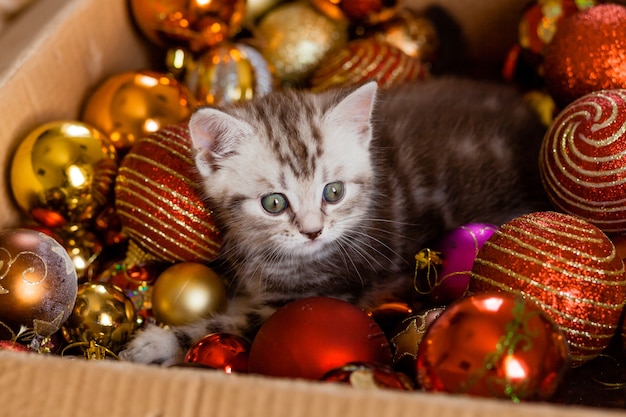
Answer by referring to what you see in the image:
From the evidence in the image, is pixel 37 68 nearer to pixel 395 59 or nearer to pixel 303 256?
pixel 303 256

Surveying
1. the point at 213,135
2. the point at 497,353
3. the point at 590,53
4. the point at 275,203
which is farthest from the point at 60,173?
the point at 590,53

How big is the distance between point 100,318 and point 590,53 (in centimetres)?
108

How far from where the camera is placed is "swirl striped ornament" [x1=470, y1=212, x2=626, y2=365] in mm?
958

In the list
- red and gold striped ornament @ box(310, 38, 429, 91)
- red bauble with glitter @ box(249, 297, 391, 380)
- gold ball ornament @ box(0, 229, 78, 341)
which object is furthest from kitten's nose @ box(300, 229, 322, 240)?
red and gold striped ornament @ box(310, 38, 429, 91)

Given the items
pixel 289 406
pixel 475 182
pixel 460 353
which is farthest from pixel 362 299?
pixel 289 406

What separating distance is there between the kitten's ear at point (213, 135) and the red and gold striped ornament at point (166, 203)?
0.04 m

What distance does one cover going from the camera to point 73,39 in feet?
5.03

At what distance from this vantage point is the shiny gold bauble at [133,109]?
4.81 ft

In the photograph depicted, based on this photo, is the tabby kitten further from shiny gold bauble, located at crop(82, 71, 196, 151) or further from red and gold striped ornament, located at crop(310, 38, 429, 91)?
shiny gold bauble, located at crop(82, 71, 196, 151)

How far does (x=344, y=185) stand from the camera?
4.08 feet

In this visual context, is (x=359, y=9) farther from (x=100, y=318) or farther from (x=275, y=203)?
(x=100, y=318)

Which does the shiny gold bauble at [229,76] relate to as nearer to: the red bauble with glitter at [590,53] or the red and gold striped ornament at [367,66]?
the red and gold striped ornament at [367,66]

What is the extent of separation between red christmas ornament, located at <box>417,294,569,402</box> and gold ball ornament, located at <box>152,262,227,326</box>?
52 cm

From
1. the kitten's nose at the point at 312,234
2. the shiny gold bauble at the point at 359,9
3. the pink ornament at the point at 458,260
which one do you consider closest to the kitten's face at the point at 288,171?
the kitten's nose at the point at 312,234
